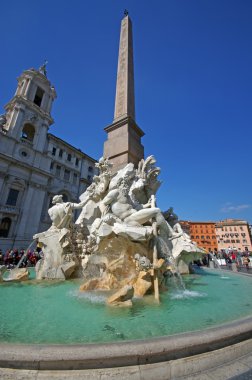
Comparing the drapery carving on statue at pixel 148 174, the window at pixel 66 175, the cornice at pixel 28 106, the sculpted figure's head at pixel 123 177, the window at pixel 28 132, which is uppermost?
the cornice at pixel 28 106

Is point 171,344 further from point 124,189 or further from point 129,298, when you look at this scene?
point 124,189

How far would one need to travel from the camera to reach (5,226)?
24797 mm

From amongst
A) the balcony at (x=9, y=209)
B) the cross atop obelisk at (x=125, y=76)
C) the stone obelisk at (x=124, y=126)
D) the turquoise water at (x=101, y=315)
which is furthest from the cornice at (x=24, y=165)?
the turquoise water at (x=101, y=315)

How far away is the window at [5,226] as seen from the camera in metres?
24.5

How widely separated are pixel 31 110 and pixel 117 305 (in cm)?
3417

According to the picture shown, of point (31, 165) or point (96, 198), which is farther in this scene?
point (31, 165)

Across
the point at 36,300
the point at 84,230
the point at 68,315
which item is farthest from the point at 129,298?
the point at 84,230

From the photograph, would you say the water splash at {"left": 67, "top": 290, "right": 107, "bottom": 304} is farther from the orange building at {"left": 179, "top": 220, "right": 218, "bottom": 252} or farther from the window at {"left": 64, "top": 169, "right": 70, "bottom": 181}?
the orange building at {"left": 179, "top": 220, "right": 218, "bottom": 252}

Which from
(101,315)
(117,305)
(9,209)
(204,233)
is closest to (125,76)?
(117,305)

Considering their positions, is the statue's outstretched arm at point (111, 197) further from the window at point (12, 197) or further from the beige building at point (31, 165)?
the window at point (12, 197)

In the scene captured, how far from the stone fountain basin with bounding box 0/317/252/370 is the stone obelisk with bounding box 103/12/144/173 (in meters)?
6.03

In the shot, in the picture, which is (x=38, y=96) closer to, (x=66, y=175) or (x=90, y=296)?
(x=66, y=175)

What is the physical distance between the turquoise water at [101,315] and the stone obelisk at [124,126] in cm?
475

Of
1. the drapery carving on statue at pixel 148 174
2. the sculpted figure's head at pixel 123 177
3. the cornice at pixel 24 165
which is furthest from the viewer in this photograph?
the cornice at pixel 24 165
